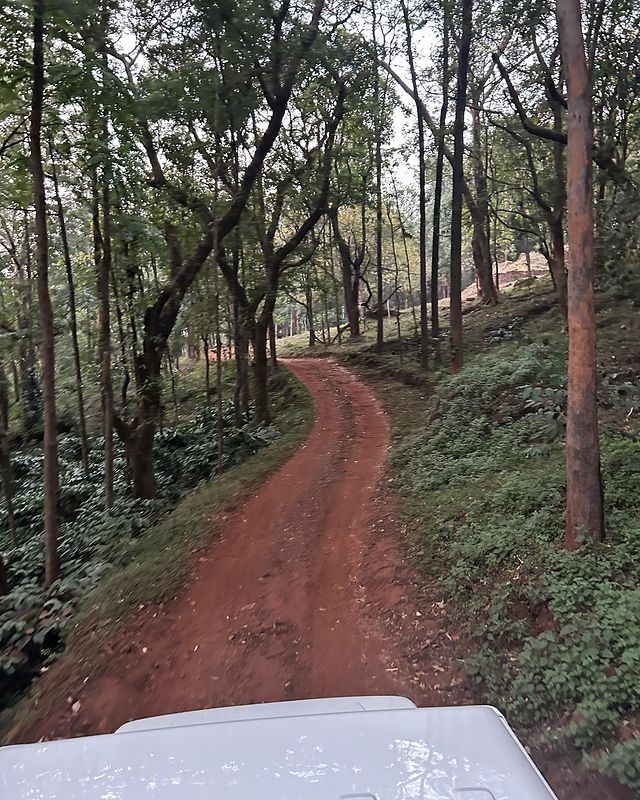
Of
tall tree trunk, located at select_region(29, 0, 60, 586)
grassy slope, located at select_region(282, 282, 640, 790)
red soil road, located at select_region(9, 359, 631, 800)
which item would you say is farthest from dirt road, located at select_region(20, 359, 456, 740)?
tall tree trunk, located at select_region(29, 0, 60, 586)

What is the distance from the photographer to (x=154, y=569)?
8422mm

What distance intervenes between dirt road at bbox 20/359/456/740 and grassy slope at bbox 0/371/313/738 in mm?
267

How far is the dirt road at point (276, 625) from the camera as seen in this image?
563 centimetres

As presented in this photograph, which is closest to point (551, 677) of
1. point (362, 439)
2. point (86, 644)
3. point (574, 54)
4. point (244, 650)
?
point (244, 650)

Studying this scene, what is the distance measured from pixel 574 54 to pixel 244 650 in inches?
280

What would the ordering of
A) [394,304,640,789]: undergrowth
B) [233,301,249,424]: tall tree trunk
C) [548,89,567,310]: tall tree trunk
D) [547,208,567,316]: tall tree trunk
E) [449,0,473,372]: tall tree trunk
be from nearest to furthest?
1. [394,304,640,789]: undergrowth
2. [449,0,473,372]: tall tree trunk
3. [548,89,567,310]: tall tree trunk
4. [233,301,249,424]: tall tree trunk
5. [547,208,567,316]: tall tree trunk

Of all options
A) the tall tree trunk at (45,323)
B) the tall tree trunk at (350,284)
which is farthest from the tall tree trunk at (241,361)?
the tall tree trunk at (350,284)

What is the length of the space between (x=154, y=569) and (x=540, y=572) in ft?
17.7

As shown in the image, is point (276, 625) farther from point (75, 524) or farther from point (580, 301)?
point (75, 524)

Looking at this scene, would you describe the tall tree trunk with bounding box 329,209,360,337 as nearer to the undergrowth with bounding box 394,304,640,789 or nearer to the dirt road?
the undergrowth with bounding box 394,304,640,789

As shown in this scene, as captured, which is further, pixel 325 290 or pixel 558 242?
pixel 325 290

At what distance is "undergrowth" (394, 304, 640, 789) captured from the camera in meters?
4.15

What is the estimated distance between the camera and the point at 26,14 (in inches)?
288

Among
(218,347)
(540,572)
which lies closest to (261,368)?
(218,347)
